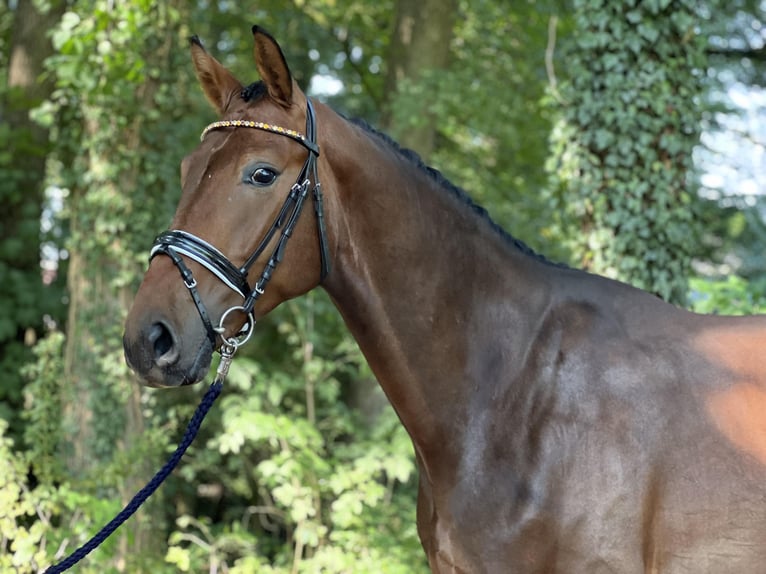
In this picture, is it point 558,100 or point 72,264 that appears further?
point 72,264

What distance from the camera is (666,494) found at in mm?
2342

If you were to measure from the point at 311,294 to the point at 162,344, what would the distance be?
4.70 m

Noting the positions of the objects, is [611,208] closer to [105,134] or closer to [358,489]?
[358,489]

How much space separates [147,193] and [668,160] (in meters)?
4.25

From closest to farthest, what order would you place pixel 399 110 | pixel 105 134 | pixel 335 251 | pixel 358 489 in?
pixel 335 251 → pixel 358 489 → pixel 105 134 → pixel 399 110

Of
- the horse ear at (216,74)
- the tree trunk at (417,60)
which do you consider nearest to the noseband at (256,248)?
the horse ear at (216,74)

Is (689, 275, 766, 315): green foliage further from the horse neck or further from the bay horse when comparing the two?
the horse neck

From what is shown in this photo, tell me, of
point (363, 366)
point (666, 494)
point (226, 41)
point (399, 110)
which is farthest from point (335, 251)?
point (226, 41)

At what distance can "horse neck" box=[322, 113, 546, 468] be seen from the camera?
8.39ft

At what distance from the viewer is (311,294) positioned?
22.7 feet

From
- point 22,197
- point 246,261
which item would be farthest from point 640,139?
point 22,197

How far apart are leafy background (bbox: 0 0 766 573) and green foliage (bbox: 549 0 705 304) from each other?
0.5 inches

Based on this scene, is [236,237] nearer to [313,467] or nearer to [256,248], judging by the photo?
[256,248]

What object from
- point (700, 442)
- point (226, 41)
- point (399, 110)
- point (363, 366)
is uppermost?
point (226, 41)
